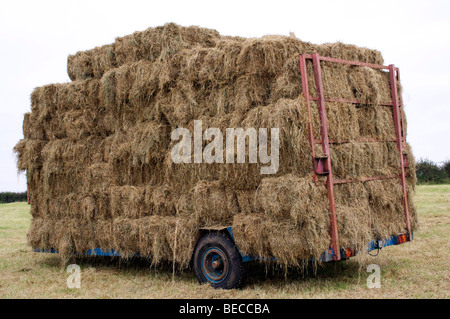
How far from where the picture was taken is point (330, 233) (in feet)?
23.7

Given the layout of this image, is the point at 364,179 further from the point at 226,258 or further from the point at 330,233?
the point at 226,258

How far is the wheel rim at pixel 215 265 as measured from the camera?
25.8 feet

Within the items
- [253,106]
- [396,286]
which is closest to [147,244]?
[253,106]

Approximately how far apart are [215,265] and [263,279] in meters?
1.07

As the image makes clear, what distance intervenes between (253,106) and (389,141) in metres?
2.64

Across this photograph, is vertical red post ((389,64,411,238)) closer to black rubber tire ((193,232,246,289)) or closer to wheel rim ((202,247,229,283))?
black rubber tire ((193,232,246,289))

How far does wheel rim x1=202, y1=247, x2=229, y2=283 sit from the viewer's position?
7867mm

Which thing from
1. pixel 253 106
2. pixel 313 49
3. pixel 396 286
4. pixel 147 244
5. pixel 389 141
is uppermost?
pixel 313 49

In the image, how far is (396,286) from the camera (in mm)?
7695

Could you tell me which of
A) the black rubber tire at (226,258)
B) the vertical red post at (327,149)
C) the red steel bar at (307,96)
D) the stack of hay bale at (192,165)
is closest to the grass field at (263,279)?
the black rubber tire at (226,258)

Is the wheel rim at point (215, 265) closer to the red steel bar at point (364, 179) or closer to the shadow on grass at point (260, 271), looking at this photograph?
the shadow on grass at point (260, 271)

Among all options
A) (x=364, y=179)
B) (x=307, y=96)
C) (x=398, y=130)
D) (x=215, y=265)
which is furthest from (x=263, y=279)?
(x=398, y=130)

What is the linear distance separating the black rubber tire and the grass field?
18cm

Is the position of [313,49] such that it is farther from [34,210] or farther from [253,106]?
[34,210]
